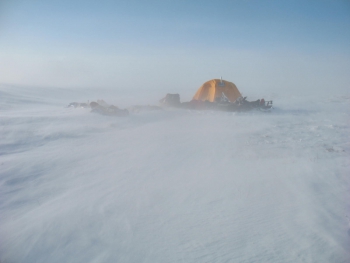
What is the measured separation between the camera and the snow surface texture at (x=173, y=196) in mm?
3715

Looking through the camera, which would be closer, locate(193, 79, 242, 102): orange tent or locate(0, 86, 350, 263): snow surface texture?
locate(0, 86, 350, 263): snow surface texture

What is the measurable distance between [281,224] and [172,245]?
1.94 m

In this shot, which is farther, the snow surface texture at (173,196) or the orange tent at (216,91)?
the orange tent at (216,91)

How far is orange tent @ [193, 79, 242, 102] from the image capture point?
→ 53.7 ft

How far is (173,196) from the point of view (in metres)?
5.07

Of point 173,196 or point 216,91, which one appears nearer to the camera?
point 173,196

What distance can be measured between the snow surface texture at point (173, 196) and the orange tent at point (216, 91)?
295 inches

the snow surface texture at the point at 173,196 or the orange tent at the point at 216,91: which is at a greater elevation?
the orange tent at the point at 216,91

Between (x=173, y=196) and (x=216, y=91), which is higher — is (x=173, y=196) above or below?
below

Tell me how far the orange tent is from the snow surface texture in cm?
750

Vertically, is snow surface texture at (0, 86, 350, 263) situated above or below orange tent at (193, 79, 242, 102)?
below

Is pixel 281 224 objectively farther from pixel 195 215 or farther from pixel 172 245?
pixel 172 245

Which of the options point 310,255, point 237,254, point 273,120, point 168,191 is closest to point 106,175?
point 168,191

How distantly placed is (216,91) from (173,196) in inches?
484
